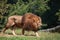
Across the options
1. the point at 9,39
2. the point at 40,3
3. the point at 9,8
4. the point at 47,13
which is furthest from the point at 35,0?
the point at 9,39

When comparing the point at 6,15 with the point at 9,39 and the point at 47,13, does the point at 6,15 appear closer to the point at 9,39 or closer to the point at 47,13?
the point at 47,13

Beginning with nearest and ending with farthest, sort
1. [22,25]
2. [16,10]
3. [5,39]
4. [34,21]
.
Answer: [5,39] < [34,21] < [22,25] < [16,10]

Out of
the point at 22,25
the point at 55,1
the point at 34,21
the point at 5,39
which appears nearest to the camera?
the point at 5,39

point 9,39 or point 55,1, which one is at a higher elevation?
point 55,1

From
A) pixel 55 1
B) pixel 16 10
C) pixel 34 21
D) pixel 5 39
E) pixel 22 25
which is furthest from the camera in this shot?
pixel 55 1

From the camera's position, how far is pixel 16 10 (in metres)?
18.9

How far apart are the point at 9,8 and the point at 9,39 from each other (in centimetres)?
824

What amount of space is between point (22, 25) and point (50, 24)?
361 inches

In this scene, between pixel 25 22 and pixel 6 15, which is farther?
pixel 6 15

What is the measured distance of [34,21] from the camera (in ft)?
44.9

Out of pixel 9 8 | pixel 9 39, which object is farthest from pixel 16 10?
pixel 9 39

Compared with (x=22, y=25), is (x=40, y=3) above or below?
above

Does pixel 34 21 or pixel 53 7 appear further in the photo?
pixel 53 7

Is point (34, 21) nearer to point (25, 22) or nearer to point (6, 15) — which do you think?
point (25, 22)
